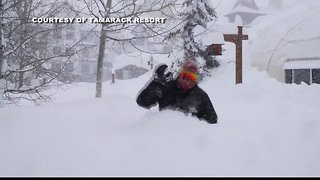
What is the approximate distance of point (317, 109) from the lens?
905cm

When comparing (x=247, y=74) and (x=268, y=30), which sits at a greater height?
(x=268, y=30)

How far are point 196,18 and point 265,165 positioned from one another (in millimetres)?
13856

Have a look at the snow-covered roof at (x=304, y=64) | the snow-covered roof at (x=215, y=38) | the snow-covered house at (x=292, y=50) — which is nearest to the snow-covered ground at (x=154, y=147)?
the snow-covered roof at (x=215, y=38)

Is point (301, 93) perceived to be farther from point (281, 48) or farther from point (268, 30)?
point (268, 30)

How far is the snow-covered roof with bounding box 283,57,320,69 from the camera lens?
15.4 m

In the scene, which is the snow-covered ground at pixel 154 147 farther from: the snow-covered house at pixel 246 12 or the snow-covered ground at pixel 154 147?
the snow-covered house at pixel 246 12

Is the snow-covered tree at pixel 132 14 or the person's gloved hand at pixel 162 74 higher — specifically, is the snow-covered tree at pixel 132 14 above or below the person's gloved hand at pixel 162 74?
above

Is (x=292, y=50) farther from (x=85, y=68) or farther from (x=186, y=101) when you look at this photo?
(x=85, y=68)

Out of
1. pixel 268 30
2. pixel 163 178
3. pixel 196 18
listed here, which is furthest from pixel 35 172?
pixel 268 30

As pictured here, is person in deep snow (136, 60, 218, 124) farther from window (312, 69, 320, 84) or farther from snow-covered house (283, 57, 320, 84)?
window (312, 69, 320, 84)

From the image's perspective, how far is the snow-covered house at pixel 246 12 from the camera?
1372 inches

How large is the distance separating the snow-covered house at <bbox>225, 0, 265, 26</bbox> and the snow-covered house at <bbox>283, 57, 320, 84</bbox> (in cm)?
1902

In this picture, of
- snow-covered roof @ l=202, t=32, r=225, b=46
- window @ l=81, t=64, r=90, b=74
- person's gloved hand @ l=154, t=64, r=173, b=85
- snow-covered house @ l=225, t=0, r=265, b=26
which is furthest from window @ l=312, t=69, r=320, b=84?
window @ l=81, t=64, r=90, b=74

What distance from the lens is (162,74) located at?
4.36 meters
